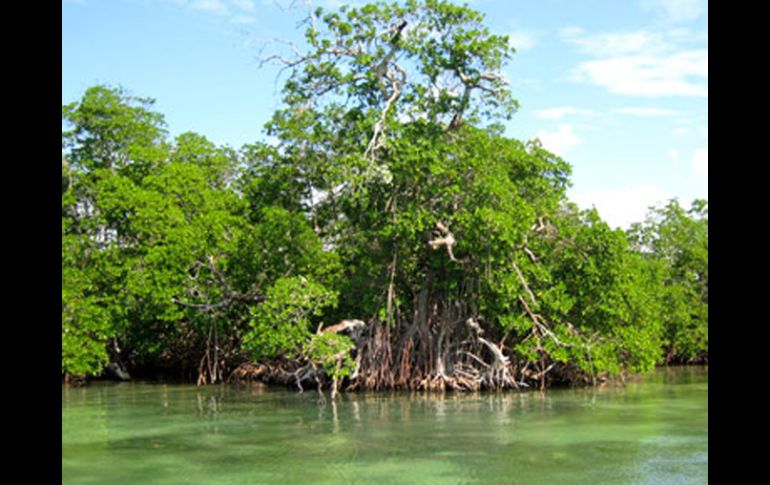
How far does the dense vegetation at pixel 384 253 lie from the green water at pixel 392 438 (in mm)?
881

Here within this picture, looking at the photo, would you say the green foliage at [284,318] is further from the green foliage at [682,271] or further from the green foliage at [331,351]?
the green foliage at [682,271]

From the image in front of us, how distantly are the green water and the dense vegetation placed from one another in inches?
34.7

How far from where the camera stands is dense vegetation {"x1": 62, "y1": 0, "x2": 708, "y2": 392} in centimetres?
1264

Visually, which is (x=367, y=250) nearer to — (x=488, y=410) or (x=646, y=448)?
(x=488, y=410)

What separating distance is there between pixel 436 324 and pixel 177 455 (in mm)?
6565

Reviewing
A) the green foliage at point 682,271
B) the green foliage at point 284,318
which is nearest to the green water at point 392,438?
the green foliage at point 284,318

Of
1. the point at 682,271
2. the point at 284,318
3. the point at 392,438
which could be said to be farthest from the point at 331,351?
the point at 682,271

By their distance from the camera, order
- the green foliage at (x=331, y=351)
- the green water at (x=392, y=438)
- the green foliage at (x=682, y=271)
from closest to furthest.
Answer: the green water at (x=392, y=438), the green foliage at (x=331, y=351), the green foliage at (x=682, y=271)

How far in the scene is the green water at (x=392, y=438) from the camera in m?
6.65

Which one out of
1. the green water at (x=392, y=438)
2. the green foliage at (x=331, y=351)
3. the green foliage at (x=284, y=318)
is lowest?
the green water at (x=392, y=438)

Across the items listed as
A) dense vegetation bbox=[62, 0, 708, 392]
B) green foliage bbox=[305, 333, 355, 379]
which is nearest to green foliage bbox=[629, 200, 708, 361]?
dense vegetation bbox=[62, 0, 708, 392]
